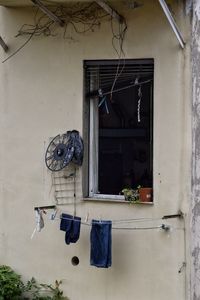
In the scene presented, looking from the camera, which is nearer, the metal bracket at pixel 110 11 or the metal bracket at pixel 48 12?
the metal bracket at pixel 110 11

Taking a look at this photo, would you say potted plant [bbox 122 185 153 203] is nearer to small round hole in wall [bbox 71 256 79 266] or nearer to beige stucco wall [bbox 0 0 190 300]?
beige stucco wall [bbox 0 0 190 300]

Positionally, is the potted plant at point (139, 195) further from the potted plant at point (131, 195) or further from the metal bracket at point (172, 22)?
the metal bracket at point (172, 22)

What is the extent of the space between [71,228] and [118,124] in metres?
1.46

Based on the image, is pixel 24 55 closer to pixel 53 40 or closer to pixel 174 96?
pixel 53 40

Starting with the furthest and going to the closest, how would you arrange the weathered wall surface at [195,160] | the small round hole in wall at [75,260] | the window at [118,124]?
the small round hole in wall at [75,260]
the window at [118,124]
the weathered wall surface at [195,160]

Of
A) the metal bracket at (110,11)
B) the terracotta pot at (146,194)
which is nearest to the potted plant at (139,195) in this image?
the terracotta pot at (146,194)

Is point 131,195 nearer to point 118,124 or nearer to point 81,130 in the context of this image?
point 118,124

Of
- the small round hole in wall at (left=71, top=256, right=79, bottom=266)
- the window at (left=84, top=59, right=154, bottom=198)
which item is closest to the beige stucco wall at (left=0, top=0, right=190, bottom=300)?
the small round hole in wall at (left=71, top=256, right=79, bottom=266)

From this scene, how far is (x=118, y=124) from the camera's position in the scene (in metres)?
7.45

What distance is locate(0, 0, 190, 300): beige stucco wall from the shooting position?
692 cm

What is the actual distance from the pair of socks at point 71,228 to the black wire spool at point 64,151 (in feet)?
2.21

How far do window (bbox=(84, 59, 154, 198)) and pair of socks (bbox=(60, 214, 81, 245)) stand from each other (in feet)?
1.63

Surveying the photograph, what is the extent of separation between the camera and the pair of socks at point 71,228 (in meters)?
7.11

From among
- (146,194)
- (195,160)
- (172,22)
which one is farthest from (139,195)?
(172,22)
